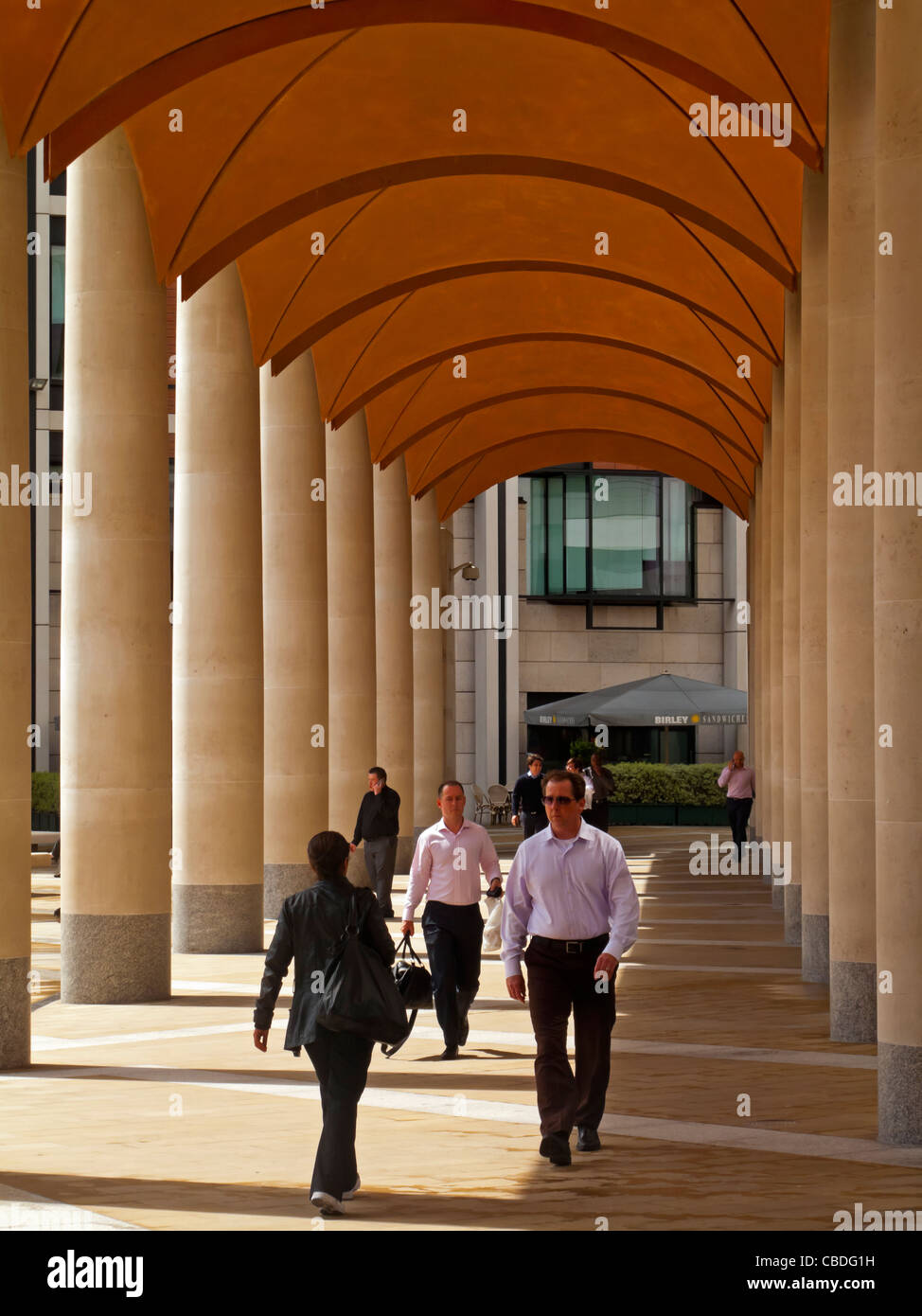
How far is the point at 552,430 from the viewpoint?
41719 mm

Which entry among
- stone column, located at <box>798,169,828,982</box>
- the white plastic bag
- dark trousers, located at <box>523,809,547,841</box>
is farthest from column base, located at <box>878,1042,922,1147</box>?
dark trousers, located at <box>523,809,547,841</box>

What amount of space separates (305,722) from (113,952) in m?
8.12

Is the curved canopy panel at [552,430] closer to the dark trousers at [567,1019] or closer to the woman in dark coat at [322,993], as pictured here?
the dark trousers at [567,1019]

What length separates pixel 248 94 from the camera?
18.6 meters

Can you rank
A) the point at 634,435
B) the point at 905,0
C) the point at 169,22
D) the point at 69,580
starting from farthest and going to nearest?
1. the point at 634,435
2. the point at 69,580
3. the point at 169,22
4. the point at 905,0

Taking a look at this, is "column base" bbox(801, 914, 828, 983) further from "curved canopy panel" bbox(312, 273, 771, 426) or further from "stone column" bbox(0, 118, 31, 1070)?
"curved canopy panel" bbox(312, 273, 771, 426)

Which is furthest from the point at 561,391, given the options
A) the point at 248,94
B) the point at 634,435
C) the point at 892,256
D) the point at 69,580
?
the point at 892,256

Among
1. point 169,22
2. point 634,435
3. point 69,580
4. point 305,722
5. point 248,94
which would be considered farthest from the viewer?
point 634,435

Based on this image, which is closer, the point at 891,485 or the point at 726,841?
the point at 891,485

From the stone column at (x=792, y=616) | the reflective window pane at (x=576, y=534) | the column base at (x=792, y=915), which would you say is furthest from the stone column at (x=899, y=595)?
the reflective window pane at (x=576, y=534)

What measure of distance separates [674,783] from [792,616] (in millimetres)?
30035

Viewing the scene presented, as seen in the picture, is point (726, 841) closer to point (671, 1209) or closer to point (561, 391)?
point (561, 391)

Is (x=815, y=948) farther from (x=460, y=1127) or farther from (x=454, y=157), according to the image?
(x=454, y=157)

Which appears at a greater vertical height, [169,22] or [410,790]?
[169,22]
